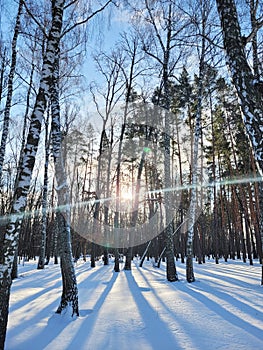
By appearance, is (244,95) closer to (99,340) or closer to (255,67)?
(99,340)

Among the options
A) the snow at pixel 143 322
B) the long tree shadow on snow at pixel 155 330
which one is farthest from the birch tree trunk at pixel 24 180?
the long tree shadow on snow at pixel 155 330

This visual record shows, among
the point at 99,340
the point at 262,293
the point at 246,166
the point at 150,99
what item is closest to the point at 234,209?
the point at 246,166

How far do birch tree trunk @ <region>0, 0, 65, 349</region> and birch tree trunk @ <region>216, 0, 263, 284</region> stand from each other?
8.77 ft

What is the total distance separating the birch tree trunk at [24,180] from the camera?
3076 millimetres

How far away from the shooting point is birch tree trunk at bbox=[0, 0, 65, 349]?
3.08 metres

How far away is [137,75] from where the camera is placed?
14.4 metres

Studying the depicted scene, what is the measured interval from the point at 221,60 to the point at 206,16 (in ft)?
5.03

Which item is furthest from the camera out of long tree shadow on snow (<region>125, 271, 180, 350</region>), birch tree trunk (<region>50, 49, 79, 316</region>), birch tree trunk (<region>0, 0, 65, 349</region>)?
birch tree trunk (<region>50, 49, 79, 316</region>)

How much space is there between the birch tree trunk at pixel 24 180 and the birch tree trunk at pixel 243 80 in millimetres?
2672

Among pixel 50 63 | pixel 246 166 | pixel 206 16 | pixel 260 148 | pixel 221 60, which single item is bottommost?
pixel 260 148

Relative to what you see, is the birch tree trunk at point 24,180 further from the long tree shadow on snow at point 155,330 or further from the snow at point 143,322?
the long tree shadow on snow at point 155,330

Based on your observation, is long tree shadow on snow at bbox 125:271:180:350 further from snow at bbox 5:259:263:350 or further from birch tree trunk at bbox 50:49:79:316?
birch tree trunk at bbox 50:49:79:316

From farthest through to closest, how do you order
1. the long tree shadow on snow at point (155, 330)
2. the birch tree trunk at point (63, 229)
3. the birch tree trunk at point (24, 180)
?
1. the birch tree trunk at point (63, 229)
2. the long tree shadow on snow at point (155, 330)
3. the birch tree trunk at point (24, 180)

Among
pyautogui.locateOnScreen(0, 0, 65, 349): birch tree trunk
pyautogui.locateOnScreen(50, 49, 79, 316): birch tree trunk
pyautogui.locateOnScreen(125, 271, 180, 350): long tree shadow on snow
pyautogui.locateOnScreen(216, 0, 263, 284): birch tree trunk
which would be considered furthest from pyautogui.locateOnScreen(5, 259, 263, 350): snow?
pyautogui.locateOnScreen(216, 0, 263, 284): birch tree trunk
